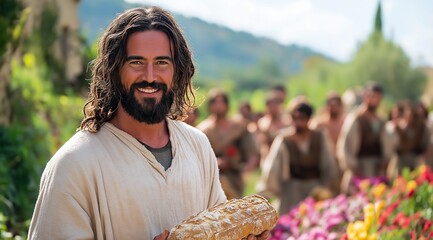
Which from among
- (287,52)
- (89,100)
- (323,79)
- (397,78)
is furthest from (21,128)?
(287,52)

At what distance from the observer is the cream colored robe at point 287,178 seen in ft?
33.9

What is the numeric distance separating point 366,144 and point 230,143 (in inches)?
95.1

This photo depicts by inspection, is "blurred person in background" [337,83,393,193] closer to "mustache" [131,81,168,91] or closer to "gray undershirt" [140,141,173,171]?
"gray undershirt" [140,141,173,171]

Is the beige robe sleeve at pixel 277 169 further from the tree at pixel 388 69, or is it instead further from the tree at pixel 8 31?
the tree at pixel 388 69

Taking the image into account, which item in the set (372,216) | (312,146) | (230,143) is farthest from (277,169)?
(372,216)

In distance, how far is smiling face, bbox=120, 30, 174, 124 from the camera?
12.7 feet

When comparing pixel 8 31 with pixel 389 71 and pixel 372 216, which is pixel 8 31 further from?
pixel 389 71

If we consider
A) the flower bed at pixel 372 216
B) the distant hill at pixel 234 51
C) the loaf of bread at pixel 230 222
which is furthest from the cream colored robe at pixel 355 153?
→ the distant hill at pixel 234 51

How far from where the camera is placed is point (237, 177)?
1130cm

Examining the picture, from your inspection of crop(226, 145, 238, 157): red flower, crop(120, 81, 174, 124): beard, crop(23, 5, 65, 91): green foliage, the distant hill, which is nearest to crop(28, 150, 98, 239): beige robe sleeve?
crop(120, 81, 174, 124): beard

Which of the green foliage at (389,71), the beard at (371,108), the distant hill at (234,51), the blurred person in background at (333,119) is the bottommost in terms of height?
the distant hill at (234,51)

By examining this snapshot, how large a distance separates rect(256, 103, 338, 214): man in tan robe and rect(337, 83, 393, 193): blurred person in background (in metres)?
2.05

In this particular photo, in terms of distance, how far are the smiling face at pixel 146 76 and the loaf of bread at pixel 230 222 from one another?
0.50m

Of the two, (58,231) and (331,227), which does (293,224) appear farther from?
(58,231)
